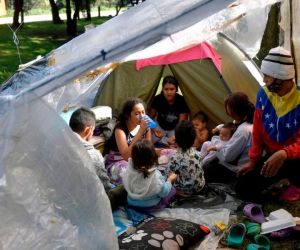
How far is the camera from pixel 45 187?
77.5 inches

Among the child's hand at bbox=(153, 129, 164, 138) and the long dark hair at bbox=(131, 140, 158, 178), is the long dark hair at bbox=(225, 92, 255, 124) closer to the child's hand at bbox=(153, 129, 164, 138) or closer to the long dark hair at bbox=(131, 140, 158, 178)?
the long dark hair at bbox=(131, 140, 158, 178)

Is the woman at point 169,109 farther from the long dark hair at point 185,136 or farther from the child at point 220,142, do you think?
the long dark hair at point 185,136

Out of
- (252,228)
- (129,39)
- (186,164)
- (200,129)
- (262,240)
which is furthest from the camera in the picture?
(200,129)

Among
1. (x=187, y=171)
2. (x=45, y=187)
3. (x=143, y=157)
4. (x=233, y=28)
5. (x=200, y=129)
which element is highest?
(x=233, y=28)

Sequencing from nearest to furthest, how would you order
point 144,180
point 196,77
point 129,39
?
1. point 129,39
2. point 144,180
3. point 196,77

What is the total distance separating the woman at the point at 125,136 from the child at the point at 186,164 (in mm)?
515

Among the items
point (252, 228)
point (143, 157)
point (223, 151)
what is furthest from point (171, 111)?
point (252, 228)

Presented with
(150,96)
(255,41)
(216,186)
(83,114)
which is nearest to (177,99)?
(150,96)

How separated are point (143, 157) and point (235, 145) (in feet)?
2.73

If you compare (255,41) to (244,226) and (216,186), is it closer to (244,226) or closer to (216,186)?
(216,186)

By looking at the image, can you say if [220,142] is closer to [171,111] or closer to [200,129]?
[200,129]

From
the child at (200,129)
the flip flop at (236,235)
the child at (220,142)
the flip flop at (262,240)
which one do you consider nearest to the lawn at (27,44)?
the child at (200,129)

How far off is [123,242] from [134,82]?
2677 mm

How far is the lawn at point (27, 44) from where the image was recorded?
9.47 m
